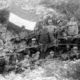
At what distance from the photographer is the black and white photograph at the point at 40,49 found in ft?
10.7

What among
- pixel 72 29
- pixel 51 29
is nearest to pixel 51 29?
pixel 51 29

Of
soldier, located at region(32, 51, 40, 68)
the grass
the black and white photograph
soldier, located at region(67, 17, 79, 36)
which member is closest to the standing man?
the black and white photograph

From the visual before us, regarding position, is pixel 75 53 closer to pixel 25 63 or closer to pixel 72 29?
pixel 72 29

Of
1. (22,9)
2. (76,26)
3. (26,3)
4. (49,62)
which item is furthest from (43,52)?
(26,3)

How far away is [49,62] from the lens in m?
A: 3.49

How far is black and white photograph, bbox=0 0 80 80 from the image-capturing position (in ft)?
10.7

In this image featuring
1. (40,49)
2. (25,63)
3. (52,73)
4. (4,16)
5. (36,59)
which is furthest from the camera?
(4,16)

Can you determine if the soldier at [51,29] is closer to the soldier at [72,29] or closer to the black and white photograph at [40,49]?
the black and white photograph at [40,49]

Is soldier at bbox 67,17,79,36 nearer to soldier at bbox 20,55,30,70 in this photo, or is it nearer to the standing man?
the standing man

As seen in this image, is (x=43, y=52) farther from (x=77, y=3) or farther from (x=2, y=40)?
(x=77, y=3)

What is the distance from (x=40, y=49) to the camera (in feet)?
11.9

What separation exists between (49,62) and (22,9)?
2190 millimetres

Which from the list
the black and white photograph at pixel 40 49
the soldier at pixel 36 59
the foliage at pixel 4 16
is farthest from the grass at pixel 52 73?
the foliage at pixel 4 16

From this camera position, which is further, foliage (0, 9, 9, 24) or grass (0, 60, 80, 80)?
foliage (0, 9, 9, 24)
